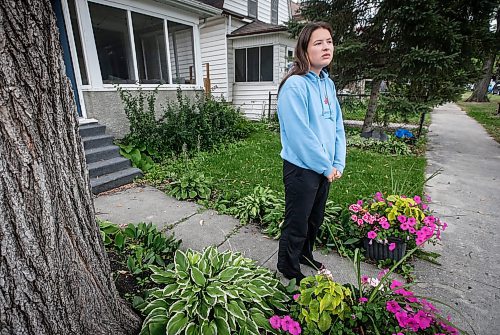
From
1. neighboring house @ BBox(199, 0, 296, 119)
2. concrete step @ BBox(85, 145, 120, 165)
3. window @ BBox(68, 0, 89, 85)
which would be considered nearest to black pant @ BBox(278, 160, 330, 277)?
concrete step @ BBox(85, 145, 120, 165)

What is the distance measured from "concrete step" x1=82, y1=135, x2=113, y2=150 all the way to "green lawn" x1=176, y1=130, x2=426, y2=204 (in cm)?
159

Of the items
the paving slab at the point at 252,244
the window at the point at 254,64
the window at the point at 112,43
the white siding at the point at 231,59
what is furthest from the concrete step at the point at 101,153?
the window at the point at 254,64

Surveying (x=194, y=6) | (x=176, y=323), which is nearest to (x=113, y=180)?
(x=176, y=323)

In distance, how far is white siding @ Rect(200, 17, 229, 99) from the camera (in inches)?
419

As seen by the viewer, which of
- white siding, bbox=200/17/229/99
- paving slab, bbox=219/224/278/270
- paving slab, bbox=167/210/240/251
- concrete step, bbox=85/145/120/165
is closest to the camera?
paving slab, bbox=219/224/278/270

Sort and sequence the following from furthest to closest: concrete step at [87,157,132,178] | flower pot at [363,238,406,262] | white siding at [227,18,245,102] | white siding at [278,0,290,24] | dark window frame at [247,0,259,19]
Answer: white siding at [278,0,290,24] → dark window frame at [247,0,259,19] → white siding at [227,18,245,102] → concrete step at [87,157,132,178] → flower pot at [363,238,406,262]

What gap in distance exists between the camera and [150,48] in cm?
791

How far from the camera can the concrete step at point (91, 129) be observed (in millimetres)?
4811

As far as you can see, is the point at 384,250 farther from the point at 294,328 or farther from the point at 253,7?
the point at 253,7

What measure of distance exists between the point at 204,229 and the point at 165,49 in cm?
541

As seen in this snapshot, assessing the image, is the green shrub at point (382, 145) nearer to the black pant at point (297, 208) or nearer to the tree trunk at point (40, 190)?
the black pant at point (297, 208)

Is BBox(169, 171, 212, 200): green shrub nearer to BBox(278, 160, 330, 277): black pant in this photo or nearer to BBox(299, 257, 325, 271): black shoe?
BBox(299, 257, 325, 271): black shoe

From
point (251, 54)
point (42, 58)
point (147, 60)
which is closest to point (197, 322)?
point (42, 58)

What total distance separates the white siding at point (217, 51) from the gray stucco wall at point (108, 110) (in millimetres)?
5425
